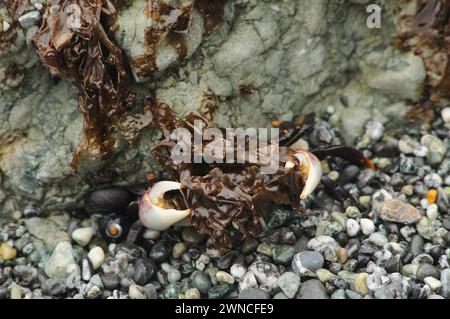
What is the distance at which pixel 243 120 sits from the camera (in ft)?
15.5

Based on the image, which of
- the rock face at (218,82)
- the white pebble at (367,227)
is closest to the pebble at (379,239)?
the white pebble at (367,227)

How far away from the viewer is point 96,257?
429cm

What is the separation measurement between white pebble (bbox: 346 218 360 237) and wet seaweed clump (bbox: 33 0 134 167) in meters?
1.85

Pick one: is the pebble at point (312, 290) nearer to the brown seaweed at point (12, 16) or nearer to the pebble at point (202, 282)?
the pebble at point (202, 282)

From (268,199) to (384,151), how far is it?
1.22 meters

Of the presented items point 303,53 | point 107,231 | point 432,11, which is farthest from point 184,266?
point 432,11

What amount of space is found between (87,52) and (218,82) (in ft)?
3.38

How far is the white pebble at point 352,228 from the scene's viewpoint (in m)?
4.25

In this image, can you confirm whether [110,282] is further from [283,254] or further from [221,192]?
[283,254]

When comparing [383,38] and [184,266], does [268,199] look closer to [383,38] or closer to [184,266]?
[184,266]

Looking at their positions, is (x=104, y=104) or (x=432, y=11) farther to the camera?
(x=432, y=11)

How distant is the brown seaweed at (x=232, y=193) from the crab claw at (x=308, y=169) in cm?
5

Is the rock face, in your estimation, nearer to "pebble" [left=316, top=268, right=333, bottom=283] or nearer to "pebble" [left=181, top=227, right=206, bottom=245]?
"pebble" [left=181, top=227, right=206, bottom=245]

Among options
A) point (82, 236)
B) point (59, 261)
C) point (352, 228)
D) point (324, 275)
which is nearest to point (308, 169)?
point (352, 228)
